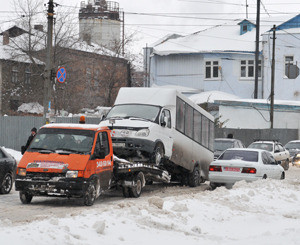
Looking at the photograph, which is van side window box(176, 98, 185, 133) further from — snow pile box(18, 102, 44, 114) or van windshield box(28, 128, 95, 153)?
snow pile box(18, 102, 44, 114)

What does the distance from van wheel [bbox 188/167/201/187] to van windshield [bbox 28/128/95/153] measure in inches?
325

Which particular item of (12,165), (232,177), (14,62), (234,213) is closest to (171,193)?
(232,177)

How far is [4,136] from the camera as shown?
119 feet

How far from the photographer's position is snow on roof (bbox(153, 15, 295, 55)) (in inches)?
2377

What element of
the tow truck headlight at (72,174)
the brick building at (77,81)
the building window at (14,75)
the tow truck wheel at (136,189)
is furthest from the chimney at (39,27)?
the tow truck headlight at (72,174)

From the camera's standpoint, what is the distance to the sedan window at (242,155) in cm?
1998

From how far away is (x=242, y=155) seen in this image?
20.2 m

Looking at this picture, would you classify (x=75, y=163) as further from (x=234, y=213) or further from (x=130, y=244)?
(x=130, y=244)

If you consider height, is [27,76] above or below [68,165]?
above

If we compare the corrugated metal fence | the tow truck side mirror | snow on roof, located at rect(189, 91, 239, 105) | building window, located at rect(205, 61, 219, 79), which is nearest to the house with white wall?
building window, located at rect(205, 61, 219, 79)

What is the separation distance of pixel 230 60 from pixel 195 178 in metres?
38.5

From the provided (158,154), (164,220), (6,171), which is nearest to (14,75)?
(158,154)

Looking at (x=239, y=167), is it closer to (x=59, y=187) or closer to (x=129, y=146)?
(x=129, y=146)

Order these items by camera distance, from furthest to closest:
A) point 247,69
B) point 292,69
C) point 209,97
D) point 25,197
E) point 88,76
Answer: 1. point 88,76
2. point 247,69
3. point 209,97
4. point 292,69
5. point 25,197
